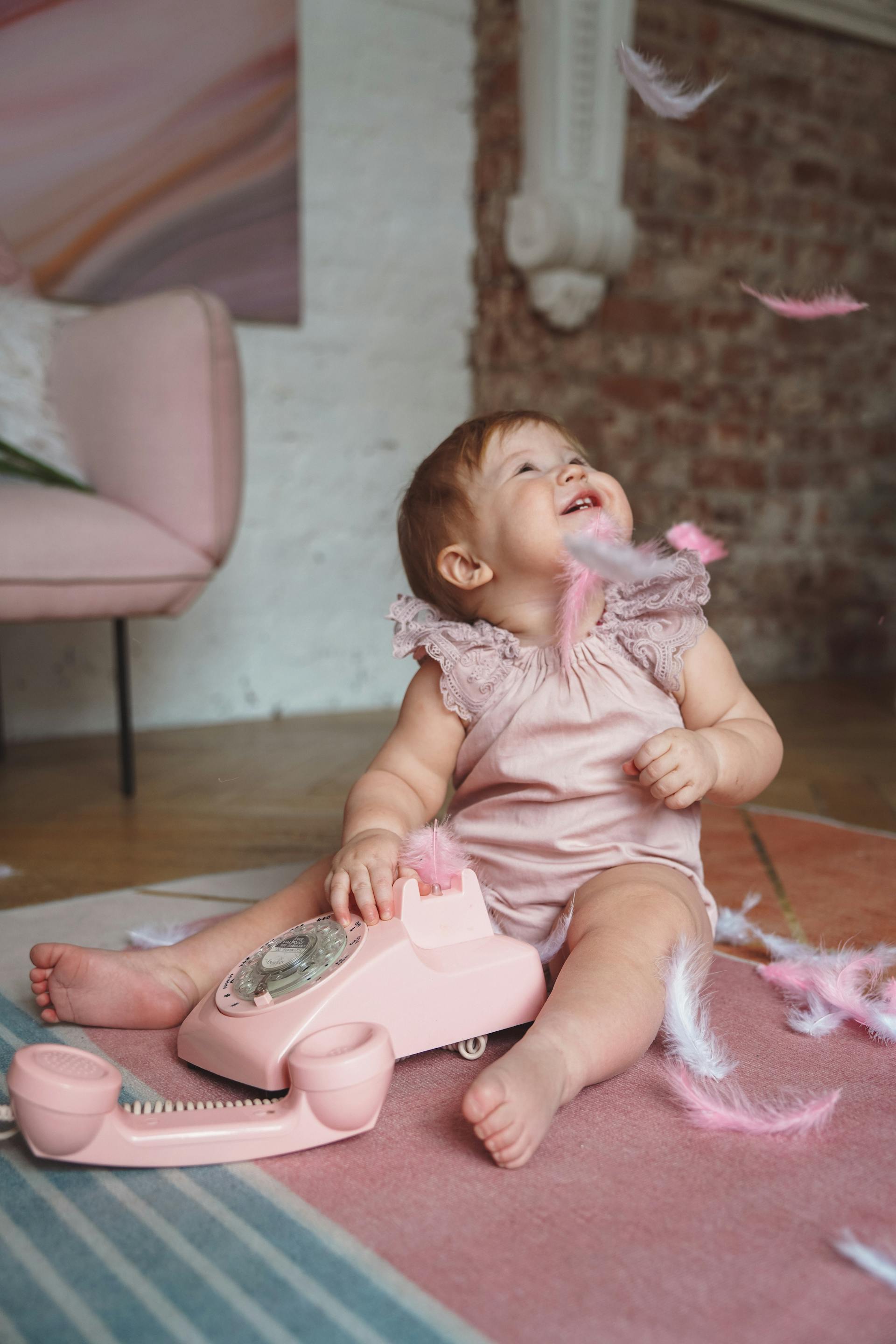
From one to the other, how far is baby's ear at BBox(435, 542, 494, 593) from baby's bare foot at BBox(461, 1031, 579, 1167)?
48 centimetres

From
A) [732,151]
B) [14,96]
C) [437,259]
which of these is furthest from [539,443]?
[732,151]

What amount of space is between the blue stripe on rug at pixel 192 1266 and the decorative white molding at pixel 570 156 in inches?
97.8

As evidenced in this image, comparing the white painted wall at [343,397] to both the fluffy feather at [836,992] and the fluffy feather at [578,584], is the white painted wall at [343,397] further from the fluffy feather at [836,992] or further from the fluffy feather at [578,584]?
the fluffy feather at [836,992]

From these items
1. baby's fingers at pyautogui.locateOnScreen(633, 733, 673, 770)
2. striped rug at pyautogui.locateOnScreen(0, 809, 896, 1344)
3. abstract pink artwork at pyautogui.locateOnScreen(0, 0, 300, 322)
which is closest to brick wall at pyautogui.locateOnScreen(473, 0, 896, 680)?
abstract pink artwork at pyautogui.locateOnScreen(0, 0, 300, 322)

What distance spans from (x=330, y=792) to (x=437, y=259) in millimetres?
1583

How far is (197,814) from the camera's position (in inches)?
68.9

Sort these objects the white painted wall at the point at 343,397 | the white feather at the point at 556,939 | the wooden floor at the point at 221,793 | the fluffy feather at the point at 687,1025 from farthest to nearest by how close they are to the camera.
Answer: the white painted wall at the point at 343,397, the wooden floor at the point at 221,793, the white feather at the point at 556,939, the fluffy feather at the point at 687,1025

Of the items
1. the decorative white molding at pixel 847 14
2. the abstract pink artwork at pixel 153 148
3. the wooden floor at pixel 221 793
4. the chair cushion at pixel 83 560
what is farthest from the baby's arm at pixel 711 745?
the decorative white molding at pixel 847 14

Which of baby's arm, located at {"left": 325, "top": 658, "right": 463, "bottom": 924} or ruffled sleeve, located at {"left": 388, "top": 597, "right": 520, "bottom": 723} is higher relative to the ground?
ruffled sleeve, located at {"left": 388, "top": 597, "right": 520, "bottom": 723}

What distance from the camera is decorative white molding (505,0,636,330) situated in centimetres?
267

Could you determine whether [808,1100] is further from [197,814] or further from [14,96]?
[14,96]

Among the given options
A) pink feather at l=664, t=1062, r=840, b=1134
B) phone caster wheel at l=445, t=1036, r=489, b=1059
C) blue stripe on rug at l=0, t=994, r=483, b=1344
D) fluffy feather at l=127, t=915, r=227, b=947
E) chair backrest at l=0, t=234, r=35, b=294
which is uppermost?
chair backrest at l=0, t=234, r=35, b=294

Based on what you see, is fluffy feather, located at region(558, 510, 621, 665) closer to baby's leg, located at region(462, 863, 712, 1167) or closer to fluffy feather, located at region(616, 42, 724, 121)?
baby's leg, located at region(462, 863, 712, 1167)

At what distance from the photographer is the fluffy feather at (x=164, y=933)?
1.12 meters
